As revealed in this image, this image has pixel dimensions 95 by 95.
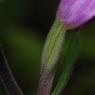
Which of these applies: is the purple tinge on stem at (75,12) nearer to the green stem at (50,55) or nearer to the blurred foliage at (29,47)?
the green stem at (50,55)

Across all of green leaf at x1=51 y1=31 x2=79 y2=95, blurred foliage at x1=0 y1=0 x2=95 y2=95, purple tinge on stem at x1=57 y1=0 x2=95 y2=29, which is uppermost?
purple tinge on stem at x1=57 y1=0 x2=95 y2=29

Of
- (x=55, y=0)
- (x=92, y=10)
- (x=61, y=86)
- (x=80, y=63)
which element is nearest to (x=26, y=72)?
(x=80, y=63)

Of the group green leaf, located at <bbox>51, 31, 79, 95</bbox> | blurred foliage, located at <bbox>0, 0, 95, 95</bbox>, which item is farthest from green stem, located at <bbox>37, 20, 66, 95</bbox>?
blurred foliage, located at <bbox>0, 0, 95, 95</bbox>

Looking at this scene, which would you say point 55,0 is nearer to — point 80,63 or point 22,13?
point 22,13

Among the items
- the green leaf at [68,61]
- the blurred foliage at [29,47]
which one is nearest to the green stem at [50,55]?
the green leaf at [68,61]

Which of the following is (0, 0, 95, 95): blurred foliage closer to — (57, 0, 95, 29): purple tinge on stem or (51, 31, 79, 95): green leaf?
(51, 31, 79, 95): green leaf
